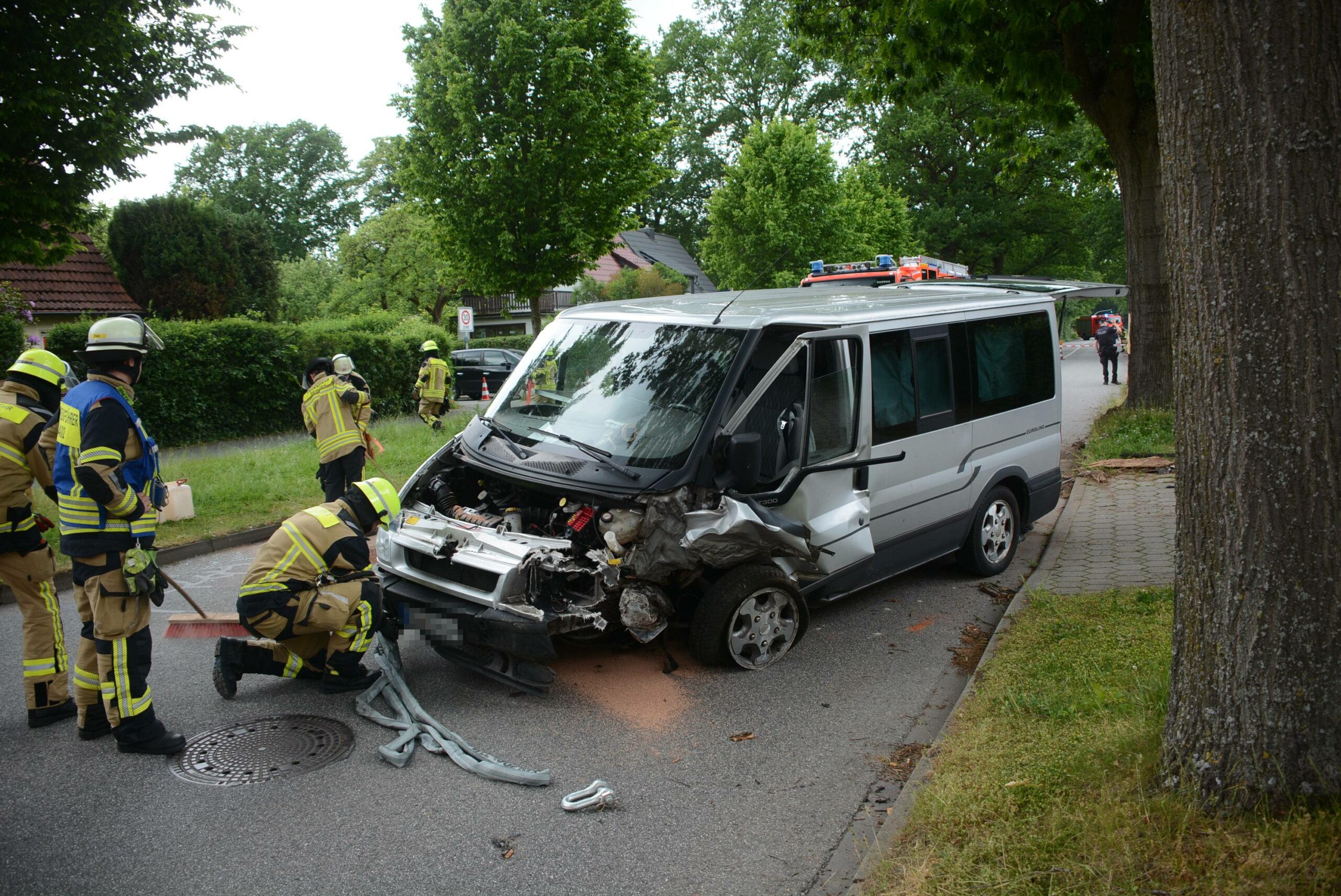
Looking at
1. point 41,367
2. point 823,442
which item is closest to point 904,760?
point 823,442

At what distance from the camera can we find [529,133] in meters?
22.4

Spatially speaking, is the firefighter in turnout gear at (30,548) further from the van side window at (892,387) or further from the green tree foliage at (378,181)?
the green tree foliage at (378,181)

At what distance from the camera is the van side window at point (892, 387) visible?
619 centimetres

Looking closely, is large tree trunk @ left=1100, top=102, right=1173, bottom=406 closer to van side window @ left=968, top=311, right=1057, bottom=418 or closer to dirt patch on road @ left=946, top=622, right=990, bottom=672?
van side window @ left=968, top=311, right=1057, bottom=418

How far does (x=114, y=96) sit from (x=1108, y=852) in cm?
1217

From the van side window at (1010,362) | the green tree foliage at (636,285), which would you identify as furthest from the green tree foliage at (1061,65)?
the green tree foliage at (636,285)

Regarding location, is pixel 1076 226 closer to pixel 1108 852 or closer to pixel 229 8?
pixel 229 8

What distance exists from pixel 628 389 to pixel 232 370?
13503 mm

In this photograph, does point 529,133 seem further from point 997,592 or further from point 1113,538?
point 997,592

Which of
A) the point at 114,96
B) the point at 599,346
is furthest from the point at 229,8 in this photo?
the point at 599,346

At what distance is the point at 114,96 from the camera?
35.9ft

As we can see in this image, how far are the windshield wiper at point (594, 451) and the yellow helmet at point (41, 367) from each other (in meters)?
2.64

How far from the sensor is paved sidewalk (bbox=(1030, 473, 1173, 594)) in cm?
697

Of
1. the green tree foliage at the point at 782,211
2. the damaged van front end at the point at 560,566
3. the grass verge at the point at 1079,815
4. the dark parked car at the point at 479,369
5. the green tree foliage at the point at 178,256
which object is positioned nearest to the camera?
the grass verge at the point at 1079,815
